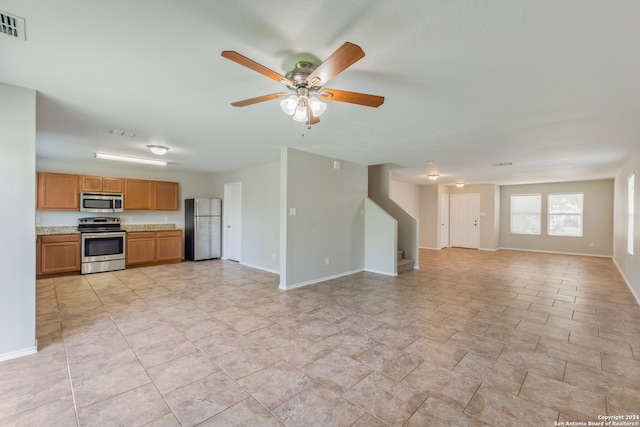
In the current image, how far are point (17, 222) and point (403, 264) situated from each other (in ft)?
19.4

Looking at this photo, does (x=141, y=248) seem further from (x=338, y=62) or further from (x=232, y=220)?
(x=338, y=62)

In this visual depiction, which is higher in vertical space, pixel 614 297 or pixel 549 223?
pixel 549 223

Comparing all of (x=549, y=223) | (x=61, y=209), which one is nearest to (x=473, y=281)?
(x=549, y=223)

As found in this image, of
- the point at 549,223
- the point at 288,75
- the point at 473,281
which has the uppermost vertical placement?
the point at 288,75

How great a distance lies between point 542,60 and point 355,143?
2.57 metres

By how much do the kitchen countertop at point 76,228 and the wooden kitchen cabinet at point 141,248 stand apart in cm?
39

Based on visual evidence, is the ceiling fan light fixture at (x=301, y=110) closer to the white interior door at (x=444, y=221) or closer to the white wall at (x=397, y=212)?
the white wall at (x=397, y=212)

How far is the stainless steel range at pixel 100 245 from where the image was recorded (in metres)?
5.63

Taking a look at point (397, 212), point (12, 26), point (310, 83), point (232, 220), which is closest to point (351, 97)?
point (310, 83)

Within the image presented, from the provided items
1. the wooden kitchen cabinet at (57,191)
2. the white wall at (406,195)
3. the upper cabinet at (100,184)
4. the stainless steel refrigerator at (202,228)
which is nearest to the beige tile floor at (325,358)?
the wooden kitchen cabinet at (57,191)

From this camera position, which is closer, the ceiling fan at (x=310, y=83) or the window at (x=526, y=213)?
the ceiling fan at (x=310, y=83)

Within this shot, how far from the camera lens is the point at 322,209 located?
5.20m

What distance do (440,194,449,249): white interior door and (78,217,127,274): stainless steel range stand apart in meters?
9.59

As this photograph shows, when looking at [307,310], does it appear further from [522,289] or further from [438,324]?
[522,289]
